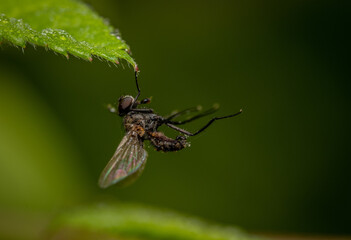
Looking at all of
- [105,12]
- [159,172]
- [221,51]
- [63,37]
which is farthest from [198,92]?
[63,37]

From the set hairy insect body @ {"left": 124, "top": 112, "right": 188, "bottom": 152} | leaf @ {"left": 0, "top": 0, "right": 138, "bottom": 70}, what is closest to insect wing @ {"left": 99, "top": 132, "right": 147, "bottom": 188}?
hairy insect body @ {"left": 124, "top": 112, "right": 188, "bottom": 152}

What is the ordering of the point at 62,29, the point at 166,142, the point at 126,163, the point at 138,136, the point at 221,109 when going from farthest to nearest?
the point at 221,109 → the point at 166,142 → the point at 138,136 → the point at 126,163 → the point at 62,29

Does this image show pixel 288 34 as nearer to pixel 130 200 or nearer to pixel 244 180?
pixel 244 180

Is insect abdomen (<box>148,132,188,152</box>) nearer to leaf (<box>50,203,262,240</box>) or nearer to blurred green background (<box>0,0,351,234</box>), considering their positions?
leaf (<box>50,203,262,240</box>)

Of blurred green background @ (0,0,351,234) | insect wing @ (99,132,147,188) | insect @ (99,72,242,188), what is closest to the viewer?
insect wing @ (99,132,147,188)

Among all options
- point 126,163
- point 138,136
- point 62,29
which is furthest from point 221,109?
point 62,29

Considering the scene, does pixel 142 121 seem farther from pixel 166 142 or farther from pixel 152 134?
pixel 166 142

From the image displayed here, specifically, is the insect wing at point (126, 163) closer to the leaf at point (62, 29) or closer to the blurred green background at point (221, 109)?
the leaf at point (62, 29)
